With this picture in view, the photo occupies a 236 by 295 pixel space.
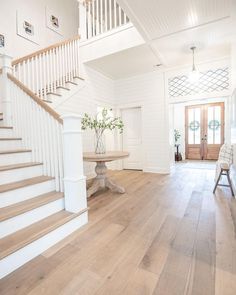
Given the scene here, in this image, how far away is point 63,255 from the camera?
5.27 ft

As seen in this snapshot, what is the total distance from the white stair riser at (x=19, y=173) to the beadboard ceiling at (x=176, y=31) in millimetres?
2490

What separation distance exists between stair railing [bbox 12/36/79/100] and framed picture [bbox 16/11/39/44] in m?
1.35

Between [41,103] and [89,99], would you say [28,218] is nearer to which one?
[41,103]

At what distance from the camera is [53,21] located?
5305 mm

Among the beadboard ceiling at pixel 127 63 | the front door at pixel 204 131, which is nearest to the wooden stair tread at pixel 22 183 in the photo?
the beadboard ceiling at pixel 127 63

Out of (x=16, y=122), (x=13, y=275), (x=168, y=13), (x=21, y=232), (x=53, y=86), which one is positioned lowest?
(x=13, y=275)

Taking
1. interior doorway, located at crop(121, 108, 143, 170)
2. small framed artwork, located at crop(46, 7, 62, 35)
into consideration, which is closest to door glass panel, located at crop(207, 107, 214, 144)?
interior doorway, located at crop(121, 108, 143, 170)

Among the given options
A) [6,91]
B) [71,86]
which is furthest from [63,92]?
[6,91]

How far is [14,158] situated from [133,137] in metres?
3.66

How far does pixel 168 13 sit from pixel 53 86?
98.5 inches

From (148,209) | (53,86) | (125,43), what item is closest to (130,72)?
(125,43)

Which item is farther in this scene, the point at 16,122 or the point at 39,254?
the point at 16,122

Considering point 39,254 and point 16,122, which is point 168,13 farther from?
point 39,254

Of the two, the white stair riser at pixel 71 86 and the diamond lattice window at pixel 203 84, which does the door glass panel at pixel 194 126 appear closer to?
the diamond lattice window at pixel 203 84
